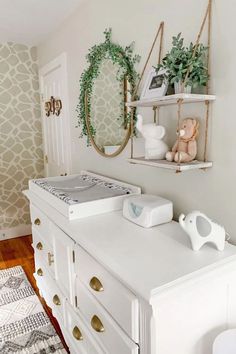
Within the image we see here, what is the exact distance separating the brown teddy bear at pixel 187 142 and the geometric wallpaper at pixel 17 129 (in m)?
2.50

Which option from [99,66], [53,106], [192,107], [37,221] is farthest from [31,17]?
[192,107]

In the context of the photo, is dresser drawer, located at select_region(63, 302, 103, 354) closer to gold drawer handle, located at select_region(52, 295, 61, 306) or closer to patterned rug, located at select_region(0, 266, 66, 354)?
gold drawer handle, located at select_region(52, 295, 61, 306)

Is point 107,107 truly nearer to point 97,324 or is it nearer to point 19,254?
point 97,324

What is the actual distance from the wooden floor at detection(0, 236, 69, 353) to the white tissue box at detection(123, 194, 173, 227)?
4.60ft

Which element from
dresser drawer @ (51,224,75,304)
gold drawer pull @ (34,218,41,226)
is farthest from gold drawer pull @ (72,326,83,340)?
gold drawer pull @ (34,218,41,226)

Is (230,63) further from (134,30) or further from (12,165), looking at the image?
(12,165)

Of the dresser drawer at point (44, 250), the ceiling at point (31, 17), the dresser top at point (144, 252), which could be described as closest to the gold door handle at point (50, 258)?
the dresser drawer at point (44, 250)

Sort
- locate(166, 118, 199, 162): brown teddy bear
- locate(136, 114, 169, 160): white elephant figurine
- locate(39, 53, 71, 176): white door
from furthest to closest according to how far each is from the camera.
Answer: locate(39, 53, 71, 176): white door < locate(136, 114, 169, 160): white elephant figurine < locate(166, 118, 199, 162): brown teddy bear

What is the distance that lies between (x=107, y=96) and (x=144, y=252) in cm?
120

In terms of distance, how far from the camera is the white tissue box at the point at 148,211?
129 centimetres

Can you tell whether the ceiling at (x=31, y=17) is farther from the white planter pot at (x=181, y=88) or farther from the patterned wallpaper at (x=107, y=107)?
the white planter pot at (x=181, y=88)

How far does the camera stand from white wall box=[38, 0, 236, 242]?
111 cm

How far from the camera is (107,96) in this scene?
1.89 metres

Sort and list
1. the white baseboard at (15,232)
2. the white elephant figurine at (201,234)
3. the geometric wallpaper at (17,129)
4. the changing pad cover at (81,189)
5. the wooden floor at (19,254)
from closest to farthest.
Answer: the white elephant figurine at (201,234), the changing pad cover at (81,189), the wooden floor at (19,254), the geometric wallpaper at (17,129), the white baseboard at (15,232)
